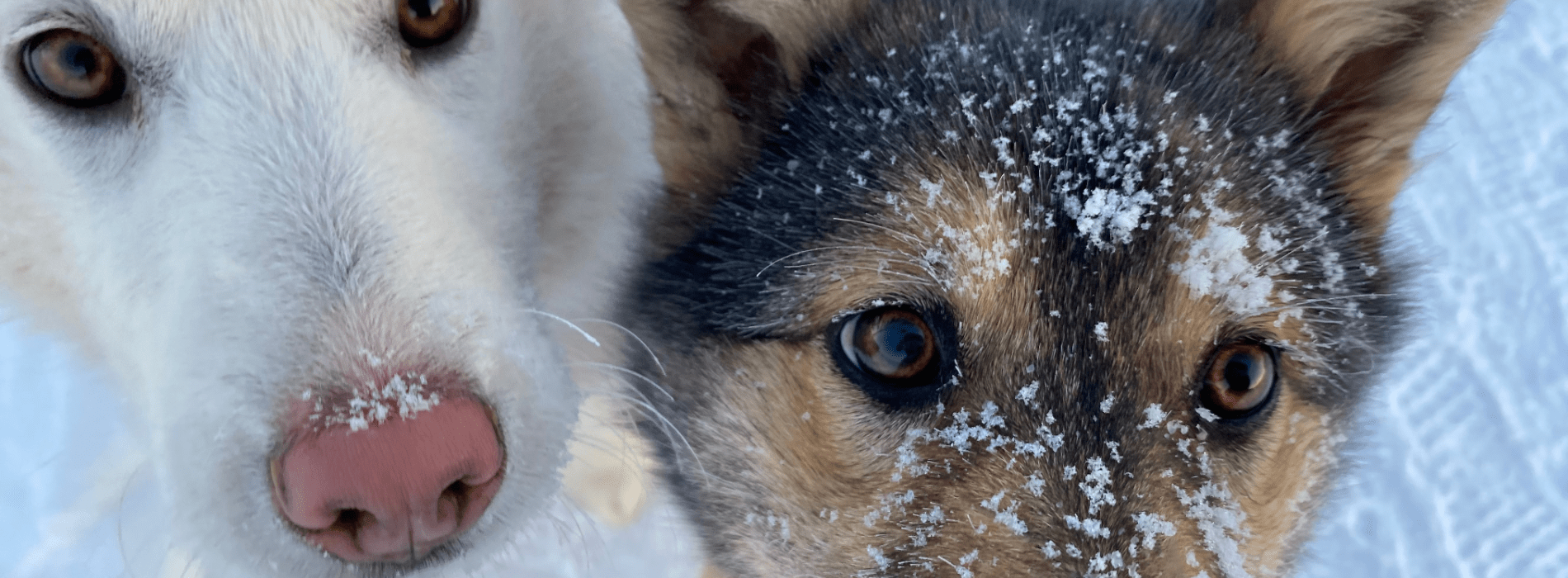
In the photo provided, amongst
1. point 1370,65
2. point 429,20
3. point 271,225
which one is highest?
point 1370,65

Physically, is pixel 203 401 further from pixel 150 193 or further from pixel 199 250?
pixel 150 193

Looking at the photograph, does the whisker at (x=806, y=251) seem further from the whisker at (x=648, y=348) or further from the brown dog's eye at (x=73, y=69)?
the brown dog's eye at (x=73, y=69)

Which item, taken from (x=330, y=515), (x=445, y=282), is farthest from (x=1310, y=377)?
(x=330, y=515)

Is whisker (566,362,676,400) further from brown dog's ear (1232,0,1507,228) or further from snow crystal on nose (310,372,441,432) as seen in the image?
brown dog's ear (1232,0,1507,228)

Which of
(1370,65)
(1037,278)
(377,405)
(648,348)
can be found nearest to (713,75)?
(648,348)

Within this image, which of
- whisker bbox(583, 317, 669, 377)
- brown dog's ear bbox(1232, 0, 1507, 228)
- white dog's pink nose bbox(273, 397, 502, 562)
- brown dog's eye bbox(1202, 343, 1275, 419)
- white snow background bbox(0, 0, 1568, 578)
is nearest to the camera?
white dog's pink nose bbox(273, 397, 502, 562)

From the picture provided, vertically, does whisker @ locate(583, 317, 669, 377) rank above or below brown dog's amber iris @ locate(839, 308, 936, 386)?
below

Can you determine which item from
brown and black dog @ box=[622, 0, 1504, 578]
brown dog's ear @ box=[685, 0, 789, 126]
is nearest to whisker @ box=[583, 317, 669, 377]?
brown and black dog @ box=[622, 0, 1504, 578]

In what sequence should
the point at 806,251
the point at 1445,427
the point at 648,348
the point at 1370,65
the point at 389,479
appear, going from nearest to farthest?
the point at 389,479
the point at 806,251
the point at 1370,65
the point at 648,348
the point at 1445,427

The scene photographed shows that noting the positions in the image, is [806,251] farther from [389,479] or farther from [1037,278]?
[389,479]
